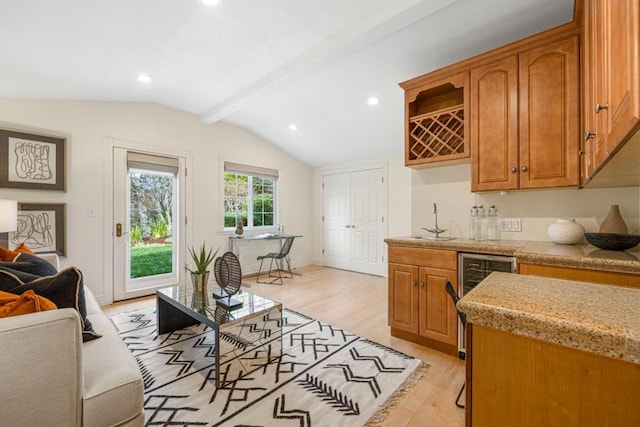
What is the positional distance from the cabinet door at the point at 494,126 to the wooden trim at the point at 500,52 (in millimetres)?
54

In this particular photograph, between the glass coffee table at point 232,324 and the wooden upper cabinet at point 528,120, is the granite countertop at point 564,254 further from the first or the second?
A: the glass coffee table at point 232,324

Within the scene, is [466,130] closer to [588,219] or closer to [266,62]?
[588,219]

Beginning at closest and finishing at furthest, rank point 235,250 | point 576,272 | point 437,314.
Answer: point 576,272 < point 437,314 < point 235,250

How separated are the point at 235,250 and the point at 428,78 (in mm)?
3883

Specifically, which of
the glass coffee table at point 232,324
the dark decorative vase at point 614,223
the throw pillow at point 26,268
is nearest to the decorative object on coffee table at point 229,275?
the glass coffee table at point 232,324

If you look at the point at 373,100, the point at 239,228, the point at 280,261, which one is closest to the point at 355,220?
the point at 280,261

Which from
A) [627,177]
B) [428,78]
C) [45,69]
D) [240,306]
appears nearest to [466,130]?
[428,78]

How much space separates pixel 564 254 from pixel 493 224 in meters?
0.87

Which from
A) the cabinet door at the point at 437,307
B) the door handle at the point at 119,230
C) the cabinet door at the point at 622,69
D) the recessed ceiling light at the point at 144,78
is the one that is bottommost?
the cabinet door at the point at 437,307

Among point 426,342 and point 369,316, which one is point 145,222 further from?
point 426,342

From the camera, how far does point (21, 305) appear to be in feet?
3.74

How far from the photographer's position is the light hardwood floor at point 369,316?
171 centimetres

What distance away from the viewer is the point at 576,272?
5.27 ft

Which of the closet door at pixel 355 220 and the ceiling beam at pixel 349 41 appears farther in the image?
the closet door at pixel 355 220
